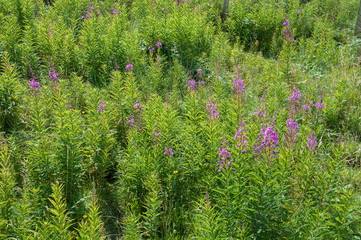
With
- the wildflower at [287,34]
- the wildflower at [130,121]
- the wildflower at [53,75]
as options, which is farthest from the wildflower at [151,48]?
the wildflower at [287,34]

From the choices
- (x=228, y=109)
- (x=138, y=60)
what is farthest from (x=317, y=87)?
(x=138, y=60)

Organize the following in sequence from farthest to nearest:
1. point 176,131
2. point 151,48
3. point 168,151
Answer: point 151,48 < point 176,131 < point 168,151

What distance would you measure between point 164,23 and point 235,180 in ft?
16.5

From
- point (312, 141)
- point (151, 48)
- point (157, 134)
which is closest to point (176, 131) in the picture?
point (157, 134)

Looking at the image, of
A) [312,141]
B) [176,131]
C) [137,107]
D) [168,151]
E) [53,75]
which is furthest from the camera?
[53,75]

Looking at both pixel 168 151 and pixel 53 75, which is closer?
pixel 168 151

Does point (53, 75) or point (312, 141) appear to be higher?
point (312, 141)

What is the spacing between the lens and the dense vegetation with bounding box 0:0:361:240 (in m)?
3.05

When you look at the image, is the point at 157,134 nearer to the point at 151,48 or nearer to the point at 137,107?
the point at 137,107

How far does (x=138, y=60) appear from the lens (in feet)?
20.2

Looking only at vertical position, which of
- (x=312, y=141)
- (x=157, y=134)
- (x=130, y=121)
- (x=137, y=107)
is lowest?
(x=130, y=121)

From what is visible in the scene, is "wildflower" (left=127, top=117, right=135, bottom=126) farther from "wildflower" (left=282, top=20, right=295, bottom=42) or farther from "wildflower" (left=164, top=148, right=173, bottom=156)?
"wildflower" (left=282, top=20, right=295, bottom=42)

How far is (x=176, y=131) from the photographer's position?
447 centimetres

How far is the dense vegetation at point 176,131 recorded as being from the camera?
305 cm
